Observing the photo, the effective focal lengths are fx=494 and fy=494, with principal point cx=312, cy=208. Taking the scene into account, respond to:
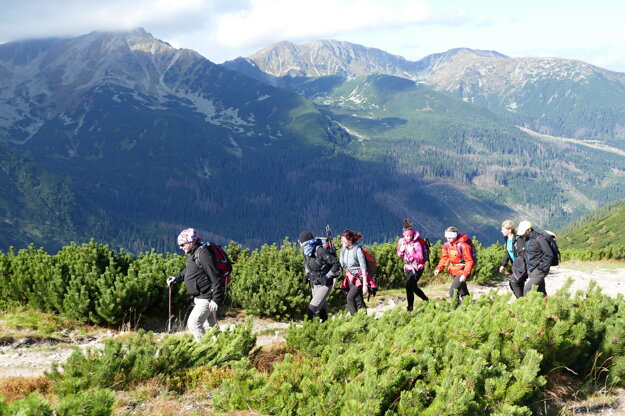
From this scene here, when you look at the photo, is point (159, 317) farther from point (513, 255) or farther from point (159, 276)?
point (513, 255)

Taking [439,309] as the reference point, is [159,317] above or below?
below

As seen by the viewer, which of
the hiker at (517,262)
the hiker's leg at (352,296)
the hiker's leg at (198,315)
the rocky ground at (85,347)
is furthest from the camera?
the hiker at (517,262)

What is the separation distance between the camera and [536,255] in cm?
1186

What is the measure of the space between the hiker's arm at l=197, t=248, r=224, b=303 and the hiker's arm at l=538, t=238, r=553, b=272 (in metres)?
7.58

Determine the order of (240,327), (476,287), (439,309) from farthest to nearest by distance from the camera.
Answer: (476,287)
(439,309)
(240,327)

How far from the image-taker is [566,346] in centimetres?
698

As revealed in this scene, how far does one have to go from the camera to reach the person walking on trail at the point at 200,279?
30.1 ft

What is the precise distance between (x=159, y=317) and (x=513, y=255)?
9.67m

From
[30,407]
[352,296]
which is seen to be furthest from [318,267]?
[30,407]

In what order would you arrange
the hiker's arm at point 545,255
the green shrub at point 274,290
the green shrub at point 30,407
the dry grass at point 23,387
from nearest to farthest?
the green shrub at point 30,407 → the dry grass at point 23,387 → the hiker's arm at point 545,255 → the green shrub at point 274,290

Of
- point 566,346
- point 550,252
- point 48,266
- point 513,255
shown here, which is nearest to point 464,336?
point 566,346

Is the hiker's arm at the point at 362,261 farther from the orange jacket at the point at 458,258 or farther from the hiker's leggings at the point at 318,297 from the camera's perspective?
the orange jacket at the point at 458,258

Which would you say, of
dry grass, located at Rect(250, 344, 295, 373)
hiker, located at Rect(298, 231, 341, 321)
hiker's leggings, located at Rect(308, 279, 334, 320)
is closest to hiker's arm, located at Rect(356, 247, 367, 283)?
hiker, located at Rect(298, 231, 341, 321)

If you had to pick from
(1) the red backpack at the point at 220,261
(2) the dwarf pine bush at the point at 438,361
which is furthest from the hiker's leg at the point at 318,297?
(2) the dwarf pine bush at the point at 438,361
